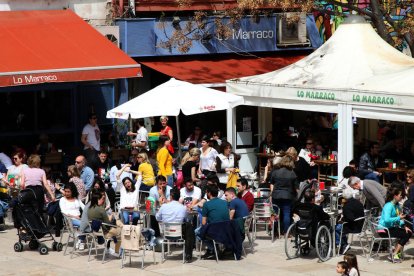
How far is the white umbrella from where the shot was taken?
23.7m

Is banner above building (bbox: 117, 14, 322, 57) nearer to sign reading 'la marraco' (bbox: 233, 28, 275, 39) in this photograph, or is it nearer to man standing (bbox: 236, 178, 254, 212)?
sign reading 'la marraco' (bbox: 233, 28, 275, 39)

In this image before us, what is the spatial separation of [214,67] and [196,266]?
11822 millimetres

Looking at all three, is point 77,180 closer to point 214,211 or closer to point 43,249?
point 43,249

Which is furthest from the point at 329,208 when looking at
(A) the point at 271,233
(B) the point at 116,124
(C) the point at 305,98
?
(B) the point at 116,124

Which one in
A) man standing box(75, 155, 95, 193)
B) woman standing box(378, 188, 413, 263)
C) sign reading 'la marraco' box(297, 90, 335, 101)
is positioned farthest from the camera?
sign reading 'la marraco' box(297, 90, 335, 101)

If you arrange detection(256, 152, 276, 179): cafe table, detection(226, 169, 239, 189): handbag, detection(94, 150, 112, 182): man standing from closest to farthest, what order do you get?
1. detection(226, 169, 239, 189): handbag
2. detection(94, 150, 112, 182): man standing
3. detection(256, 152, 276, 179): cafe table

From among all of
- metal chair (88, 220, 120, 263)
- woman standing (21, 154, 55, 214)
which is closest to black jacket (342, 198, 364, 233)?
metal chair (88, 220, 120, 263)

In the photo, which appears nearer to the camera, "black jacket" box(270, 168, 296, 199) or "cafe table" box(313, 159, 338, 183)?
"black jacket" box(270, 168, 296, 199)

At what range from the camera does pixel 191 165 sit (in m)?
23.2

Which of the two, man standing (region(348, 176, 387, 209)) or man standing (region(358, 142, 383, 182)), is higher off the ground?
man standing (region(358, 142, 383, 182))

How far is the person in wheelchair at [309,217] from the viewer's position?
61.5ft

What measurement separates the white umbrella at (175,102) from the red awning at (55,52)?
5.92ft

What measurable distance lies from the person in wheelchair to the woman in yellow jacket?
212 inches

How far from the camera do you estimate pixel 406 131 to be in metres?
28.5
